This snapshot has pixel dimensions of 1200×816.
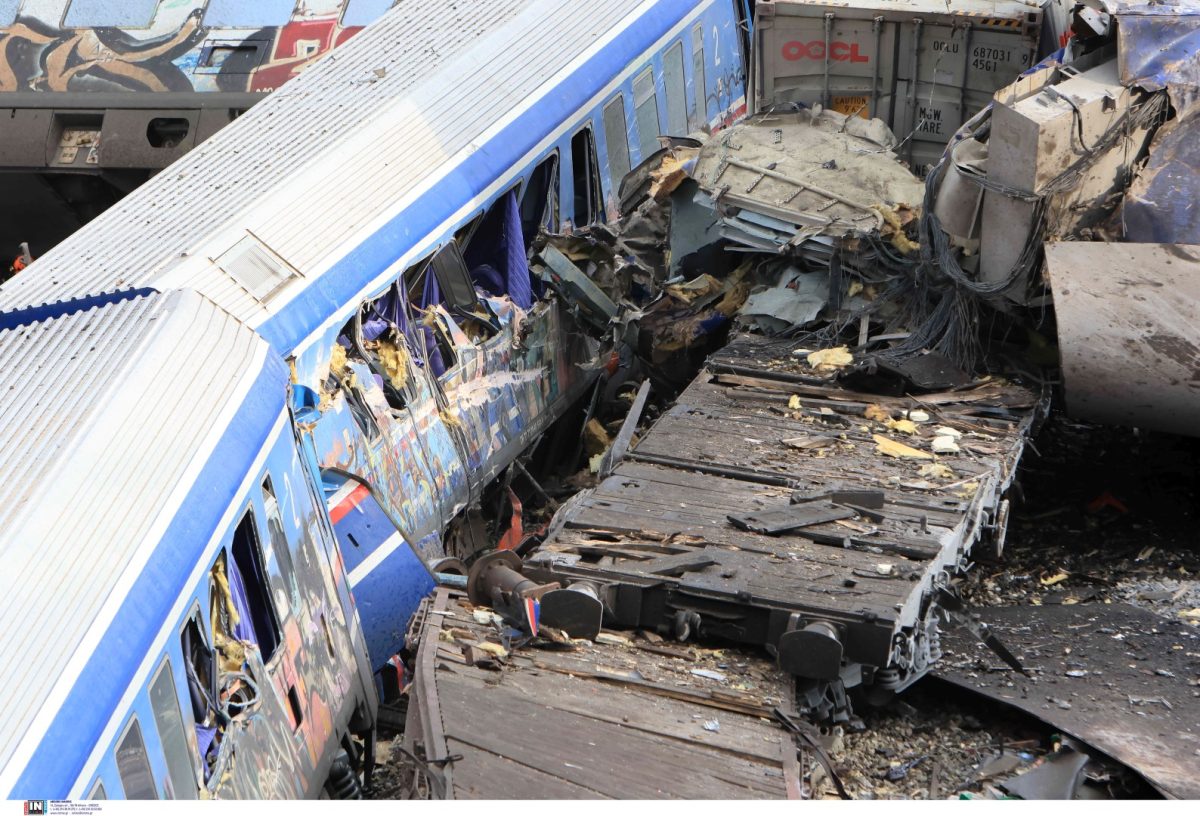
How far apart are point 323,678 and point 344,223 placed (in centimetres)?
318

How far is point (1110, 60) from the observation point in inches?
445

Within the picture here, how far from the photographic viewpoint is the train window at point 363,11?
51.3 ft

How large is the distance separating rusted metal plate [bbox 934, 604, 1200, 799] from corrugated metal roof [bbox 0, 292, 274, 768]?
399cm

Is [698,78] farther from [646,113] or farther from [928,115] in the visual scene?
[928,115]

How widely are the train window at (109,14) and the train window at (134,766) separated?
1190 cm

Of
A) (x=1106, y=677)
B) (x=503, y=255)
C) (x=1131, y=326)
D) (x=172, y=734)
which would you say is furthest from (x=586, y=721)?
(x=503, y=255)

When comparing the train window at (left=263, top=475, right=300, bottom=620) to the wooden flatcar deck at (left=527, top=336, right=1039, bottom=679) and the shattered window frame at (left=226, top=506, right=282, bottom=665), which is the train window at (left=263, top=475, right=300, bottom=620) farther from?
the wooden flatcar deck at (left=527, top=336, right=1039, bottom=679)

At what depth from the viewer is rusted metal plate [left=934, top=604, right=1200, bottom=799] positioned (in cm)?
754

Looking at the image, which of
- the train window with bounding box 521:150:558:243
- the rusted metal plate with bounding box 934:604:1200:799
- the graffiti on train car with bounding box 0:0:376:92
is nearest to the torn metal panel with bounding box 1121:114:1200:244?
the rusted metal plate with bounding box 934:604:1200:799

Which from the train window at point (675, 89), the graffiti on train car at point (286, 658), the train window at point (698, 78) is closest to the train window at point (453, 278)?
the graffiti on train car at point (286, 658)

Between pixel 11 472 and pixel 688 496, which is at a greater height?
pixel 11 472

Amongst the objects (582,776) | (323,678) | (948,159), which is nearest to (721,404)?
(948,159)

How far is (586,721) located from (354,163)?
5.02 meters

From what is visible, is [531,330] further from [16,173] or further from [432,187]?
Result: [16,173]
